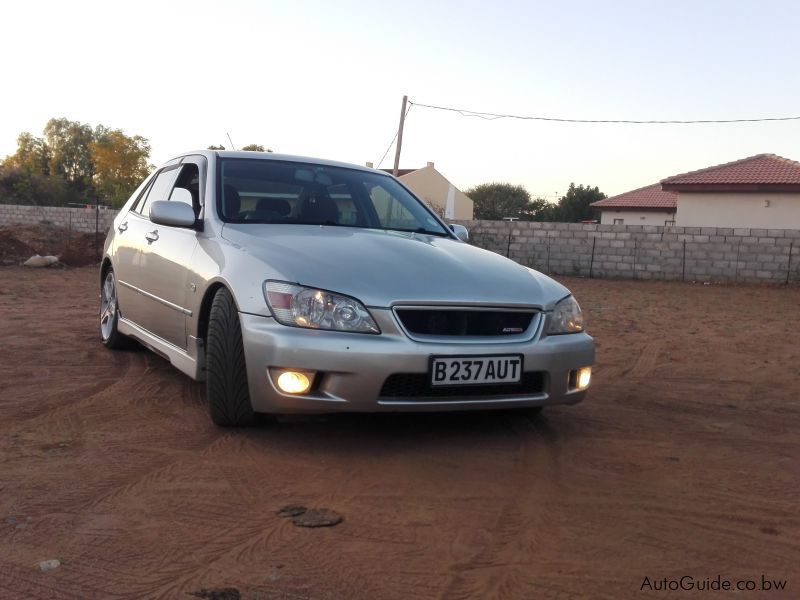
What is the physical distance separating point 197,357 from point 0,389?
4.80 feet

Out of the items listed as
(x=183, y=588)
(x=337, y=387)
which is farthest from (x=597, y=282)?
(x=183, y=588)

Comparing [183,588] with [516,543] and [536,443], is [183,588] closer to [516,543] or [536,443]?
[516,543]

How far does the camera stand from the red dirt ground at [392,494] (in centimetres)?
244

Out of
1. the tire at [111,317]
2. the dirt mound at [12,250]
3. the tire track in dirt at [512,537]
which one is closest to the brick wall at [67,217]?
the dirt mound at [12,250]

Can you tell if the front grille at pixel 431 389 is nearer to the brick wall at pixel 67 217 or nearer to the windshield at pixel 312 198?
the windshield at pixel 312 198

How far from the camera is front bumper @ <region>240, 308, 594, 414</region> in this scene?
136 inches

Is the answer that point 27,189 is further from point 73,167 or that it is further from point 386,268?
point 386,268

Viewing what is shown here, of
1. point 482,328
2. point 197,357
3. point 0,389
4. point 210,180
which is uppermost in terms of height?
point 210,180

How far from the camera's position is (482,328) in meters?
3.75

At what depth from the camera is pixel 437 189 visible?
197 ft

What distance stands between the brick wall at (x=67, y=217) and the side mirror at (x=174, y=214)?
68.8ft

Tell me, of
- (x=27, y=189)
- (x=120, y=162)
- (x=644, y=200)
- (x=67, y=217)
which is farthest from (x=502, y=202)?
(x=67, y=217)

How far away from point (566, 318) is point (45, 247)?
17.9m

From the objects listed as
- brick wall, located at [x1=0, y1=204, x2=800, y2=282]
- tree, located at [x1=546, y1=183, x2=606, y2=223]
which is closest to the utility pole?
brick wall, located at [x1=0, y1=204, x2=800, y2=282]
